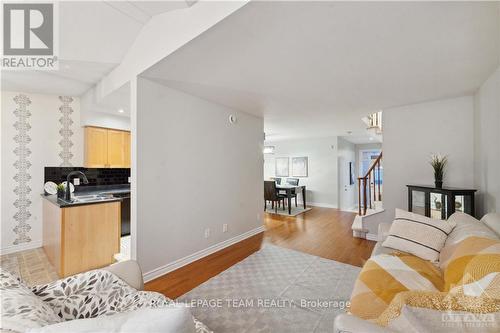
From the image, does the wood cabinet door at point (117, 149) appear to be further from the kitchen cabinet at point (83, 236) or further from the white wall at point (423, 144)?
the white wall at point (423, 144)

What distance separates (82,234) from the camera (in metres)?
2.54

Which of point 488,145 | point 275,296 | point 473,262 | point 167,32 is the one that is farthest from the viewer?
point 488,145

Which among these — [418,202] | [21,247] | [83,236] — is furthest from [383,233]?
[21,247]

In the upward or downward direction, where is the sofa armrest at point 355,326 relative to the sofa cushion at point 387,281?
upward

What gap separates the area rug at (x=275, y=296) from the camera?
1697 mm

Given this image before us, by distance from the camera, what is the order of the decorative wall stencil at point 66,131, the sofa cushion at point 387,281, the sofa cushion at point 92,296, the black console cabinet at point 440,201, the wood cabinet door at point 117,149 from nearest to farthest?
the sofa cushion at point 92,296 → the sofa cushion at point 387,281 → the black console cabinet at point 440,201 → the decorative wall stencil at point 66,131 → the wood cabinet door at point 117,149

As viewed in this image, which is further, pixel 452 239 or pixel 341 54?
pixel 341 54

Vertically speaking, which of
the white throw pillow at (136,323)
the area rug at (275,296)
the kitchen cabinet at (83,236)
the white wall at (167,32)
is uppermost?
the white wall at (167,32)

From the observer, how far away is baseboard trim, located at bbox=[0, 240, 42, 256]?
3146 mm

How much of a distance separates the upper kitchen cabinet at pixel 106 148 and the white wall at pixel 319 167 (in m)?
5.26

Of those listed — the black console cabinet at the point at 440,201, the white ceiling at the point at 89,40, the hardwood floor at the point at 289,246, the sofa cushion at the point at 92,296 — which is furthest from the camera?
the black console cabinet at the point at 440,201

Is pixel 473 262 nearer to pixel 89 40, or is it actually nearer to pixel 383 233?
pixel 383 233

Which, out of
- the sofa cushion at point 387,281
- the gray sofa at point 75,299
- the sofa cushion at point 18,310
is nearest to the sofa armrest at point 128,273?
the gray sofa at point 75,299

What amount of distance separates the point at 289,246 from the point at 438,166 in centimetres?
241
